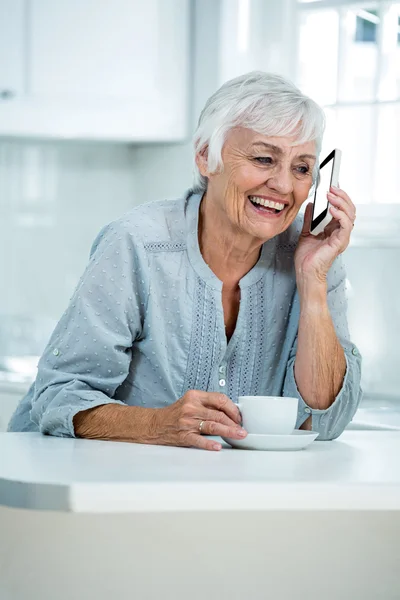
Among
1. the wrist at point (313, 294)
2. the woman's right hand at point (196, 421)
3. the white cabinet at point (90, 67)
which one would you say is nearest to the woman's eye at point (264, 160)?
the wrist at point (313, 294)

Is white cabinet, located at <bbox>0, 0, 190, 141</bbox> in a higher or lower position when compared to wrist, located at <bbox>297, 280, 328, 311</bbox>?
higher

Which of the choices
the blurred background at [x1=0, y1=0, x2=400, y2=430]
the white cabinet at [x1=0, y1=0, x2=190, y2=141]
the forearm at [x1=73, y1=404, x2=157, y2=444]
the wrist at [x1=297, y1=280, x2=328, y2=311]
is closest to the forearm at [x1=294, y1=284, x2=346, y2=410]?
the wrist at [x1=297, y1=280, x2=328, y2=311]

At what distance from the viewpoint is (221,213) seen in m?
1.94

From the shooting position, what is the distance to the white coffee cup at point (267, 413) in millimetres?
1524

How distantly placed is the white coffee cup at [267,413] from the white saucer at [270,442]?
3 cm

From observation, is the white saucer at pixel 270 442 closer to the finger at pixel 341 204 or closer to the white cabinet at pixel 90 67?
the finger at pixel 341 204

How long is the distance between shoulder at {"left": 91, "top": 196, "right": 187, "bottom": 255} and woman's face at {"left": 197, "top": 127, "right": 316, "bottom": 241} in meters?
0.10

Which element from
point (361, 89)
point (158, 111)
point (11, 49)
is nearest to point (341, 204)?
point (361, 89)

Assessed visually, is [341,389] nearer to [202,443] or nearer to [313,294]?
[313,294]

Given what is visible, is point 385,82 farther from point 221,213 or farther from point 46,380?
point 46,380

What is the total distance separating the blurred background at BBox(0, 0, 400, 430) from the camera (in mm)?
3010

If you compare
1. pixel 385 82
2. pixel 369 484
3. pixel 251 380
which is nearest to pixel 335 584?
pixel 369 484

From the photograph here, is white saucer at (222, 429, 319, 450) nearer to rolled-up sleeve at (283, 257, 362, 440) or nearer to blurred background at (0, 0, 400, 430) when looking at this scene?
rolled-up sleeve at (283, 257, 362, 440)

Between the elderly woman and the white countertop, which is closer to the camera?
the white countertop
